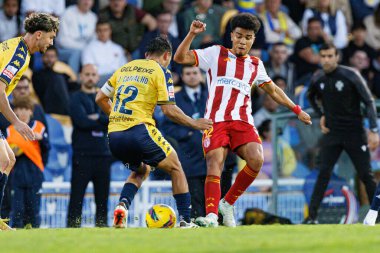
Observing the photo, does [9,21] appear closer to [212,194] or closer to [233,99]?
[233,99]

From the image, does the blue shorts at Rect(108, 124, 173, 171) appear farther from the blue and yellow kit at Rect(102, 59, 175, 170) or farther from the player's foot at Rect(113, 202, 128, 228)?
the player's foot at Rect(113, 202, 128, 228)

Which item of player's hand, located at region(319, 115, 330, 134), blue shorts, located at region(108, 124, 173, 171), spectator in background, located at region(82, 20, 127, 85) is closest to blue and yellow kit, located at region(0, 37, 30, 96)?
blue shorts, located at region(108, 124, 173, 171)

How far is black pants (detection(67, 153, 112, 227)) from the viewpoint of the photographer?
15219mm

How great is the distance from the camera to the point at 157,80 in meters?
11.5

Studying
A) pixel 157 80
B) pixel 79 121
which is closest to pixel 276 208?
pixel 79 121

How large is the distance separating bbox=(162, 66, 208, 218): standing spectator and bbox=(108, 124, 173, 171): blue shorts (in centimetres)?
345

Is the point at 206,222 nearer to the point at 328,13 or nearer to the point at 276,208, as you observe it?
the point at 276,208

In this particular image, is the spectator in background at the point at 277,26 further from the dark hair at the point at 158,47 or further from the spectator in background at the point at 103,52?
the dark hair at the point at 158,47

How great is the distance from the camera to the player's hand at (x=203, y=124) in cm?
1123

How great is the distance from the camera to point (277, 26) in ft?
68.0

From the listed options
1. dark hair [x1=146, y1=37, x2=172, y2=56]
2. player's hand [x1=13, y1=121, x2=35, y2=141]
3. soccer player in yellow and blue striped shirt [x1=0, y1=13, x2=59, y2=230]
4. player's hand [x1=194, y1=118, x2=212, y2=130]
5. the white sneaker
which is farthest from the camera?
the white sneaker

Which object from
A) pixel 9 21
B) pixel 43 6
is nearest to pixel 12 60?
pixel 9 21

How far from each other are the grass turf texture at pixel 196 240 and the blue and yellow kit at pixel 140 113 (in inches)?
48.0

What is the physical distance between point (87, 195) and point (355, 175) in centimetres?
415
